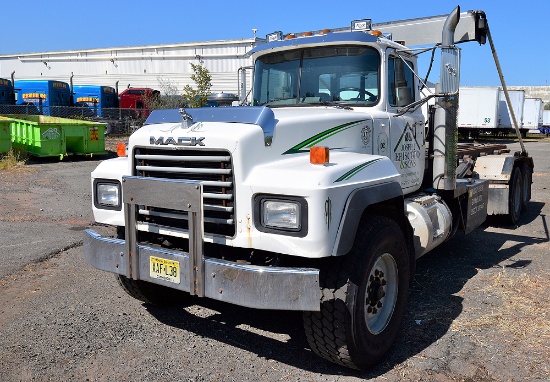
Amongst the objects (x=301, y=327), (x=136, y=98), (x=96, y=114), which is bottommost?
(x=301, y=327)

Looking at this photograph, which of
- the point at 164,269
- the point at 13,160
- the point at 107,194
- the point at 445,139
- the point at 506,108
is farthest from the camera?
the point at 506,108

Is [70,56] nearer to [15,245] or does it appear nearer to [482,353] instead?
[15,245]

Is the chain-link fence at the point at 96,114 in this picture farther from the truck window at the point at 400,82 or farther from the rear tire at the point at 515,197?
the truck window at the point at 400,82

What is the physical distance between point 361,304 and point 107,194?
Result: 90.4 inches

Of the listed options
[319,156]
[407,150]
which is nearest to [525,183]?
[407,150]

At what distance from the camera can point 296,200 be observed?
3365mm

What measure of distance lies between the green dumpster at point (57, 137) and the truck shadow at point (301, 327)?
13831mm

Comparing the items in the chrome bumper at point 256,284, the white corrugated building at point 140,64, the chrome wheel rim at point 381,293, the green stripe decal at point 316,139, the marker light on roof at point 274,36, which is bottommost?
the chrome wheel rim at point 381,293

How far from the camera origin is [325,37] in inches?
201

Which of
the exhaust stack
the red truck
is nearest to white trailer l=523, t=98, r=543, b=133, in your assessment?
the red truck

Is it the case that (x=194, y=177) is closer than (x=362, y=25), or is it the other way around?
(x=194, y=177)

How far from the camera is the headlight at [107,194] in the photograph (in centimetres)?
437

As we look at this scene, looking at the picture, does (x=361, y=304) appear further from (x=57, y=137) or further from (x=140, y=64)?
(x=140, y=64)

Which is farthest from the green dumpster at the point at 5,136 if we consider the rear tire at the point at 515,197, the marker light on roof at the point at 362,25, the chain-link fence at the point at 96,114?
the rear tire at the point at 515,197
